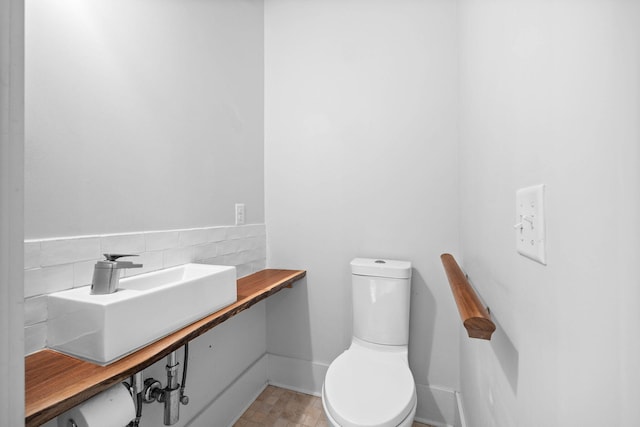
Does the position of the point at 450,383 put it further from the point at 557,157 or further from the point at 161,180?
the point at 161,180

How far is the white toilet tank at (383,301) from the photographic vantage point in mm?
1474

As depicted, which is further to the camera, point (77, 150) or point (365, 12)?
point (365, 12)

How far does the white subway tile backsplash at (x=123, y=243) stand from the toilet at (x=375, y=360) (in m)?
0.89

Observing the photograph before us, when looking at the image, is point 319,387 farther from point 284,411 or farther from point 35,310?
point 35,310

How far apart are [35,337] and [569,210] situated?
4.05 ft

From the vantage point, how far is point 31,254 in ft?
2.64

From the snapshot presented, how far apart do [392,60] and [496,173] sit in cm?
110

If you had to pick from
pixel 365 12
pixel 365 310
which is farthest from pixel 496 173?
pixel 365 12

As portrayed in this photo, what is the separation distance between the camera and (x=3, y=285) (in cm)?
32

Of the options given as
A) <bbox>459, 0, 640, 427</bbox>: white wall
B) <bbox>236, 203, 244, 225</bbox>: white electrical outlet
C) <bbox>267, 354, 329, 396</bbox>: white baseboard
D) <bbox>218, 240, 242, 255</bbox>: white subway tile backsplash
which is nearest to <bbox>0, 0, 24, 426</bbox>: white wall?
<bbox>459, 0, 640, 427</bbox>: white wall

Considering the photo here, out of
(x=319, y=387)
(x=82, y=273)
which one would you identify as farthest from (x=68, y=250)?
(x=319, y=387)

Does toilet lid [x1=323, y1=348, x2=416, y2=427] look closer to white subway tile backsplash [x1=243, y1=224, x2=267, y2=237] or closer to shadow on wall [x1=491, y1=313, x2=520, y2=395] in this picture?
shadow on wall [x1=491, y1=313, x2=520, y2=395]

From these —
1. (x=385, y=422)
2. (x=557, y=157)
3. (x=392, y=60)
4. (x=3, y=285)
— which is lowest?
(x=385, y=422)

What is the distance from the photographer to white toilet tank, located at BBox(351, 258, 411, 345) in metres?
1.47
